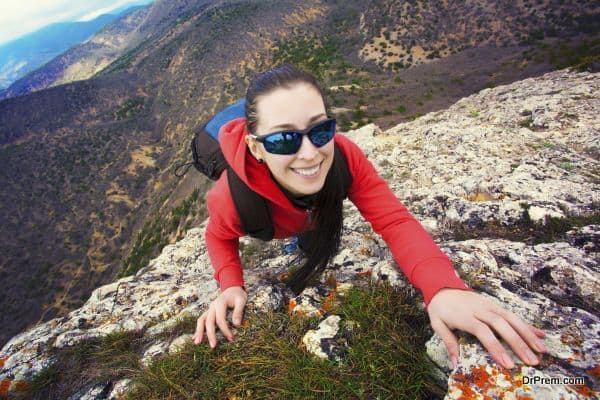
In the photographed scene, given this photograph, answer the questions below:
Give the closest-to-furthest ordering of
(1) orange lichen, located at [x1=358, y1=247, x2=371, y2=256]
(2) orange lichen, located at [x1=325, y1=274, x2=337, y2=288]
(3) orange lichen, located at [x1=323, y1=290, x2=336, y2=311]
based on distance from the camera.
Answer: (3) orange lichen, located at [x1=323, y1=290, x2=336, y2=311] < (2) orange lichen, located at [x1=325, y1=274, x2=337, y2=288] < (1) orange lichen, located at [x1=358, y1=247, x2=371, y2=256]

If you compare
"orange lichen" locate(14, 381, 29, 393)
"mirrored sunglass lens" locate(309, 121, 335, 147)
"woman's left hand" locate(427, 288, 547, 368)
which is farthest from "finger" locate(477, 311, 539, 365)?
"orange lichen" locate(14, 381, 29, 393)

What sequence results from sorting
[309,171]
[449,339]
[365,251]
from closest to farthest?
[449,339], [309,171], [365,251]

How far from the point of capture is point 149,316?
10.6ft

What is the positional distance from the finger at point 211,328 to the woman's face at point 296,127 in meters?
1.19

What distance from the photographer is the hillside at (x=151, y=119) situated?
33344 millimetres

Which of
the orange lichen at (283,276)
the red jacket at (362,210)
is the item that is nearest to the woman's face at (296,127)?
the red jacket at (362,210)

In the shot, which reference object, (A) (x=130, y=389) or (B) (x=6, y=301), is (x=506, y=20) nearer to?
(A) (x=130, y=389)

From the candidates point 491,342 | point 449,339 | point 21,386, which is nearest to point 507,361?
point 491,342

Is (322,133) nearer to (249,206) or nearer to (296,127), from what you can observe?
(296,127)

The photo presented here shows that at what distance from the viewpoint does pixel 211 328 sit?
2.30m

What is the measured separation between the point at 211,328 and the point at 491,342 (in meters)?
1.82

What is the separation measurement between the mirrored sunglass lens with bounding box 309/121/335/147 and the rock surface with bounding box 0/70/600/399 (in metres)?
1.28

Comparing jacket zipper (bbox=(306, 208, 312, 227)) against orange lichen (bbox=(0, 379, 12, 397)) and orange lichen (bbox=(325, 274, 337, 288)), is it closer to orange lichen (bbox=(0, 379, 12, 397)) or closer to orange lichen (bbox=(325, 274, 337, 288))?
orange lichen (bbox=(325, 274, 337, 288))

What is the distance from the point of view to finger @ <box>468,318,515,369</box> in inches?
56.9
